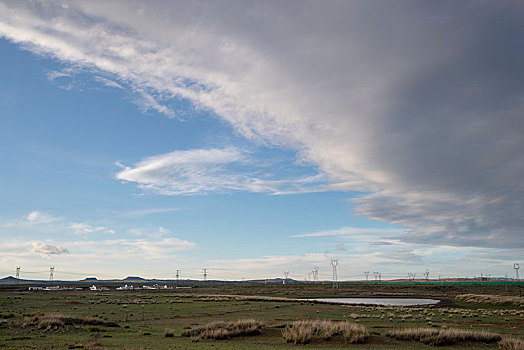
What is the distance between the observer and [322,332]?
28.8 m

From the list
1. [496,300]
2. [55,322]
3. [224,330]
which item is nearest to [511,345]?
[224,330]

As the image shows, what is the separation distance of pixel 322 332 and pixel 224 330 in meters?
7.08

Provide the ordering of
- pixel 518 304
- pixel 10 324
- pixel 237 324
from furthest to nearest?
1. pixel 518 304
2. pixel 10 324
3. pixel 237 324

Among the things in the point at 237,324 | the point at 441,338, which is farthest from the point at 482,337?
the point at 237,324

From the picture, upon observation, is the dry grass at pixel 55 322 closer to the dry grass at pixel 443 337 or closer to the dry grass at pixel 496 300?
the dry grass at pixel 443 337

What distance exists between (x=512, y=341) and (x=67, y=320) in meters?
33.4

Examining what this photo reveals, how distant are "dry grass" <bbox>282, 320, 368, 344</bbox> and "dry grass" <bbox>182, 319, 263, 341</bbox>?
2939 mm

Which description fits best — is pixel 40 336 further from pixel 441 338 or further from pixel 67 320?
pixel 441 338

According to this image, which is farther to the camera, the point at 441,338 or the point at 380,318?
the point at 380,318

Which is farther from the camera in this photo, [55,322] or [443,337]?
[55,322]

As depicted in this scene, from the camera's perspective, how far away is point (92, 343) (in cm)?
2459

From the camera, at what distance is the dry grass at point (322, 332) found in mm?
26906

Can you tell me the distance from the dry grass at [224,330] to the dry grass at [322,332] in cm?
294

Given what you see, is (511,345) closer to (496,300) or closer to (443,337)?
(443,337)
